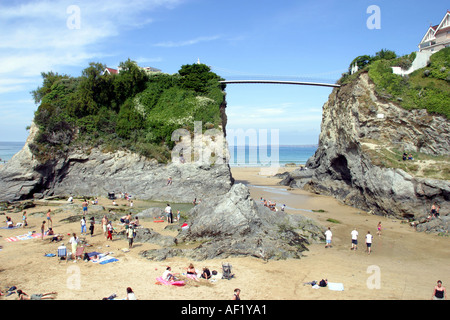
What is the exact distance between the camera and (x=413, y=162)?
2394 centimetres

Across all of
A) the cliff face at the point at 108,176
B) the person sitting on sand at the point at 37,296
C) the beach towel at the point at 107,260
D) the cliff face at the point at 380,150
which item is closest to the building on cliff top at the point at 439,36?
the cliff face at the point at 380,150

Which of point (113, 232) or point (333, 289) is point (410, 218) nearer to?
point (333, 289)

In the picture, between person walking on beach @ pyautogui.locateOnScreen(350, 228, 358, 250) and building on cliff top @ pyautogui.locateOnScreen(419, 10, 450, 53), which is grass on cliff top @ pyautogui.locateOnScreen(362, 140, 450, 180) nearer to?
person walking on beach @ pyautogui.locateOnScreen(350, 228, 358, 250)

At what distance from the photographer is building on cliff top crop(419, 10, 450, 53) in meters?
35.4

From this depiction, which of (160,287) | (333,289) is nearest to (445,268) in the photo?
(333,289)

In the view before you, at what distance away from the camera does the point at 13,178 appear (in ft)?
91.4

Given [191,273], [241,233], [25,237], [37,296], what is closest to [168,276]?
[191,273]

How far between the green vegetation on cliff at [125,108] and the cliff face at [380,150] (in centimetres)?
1372

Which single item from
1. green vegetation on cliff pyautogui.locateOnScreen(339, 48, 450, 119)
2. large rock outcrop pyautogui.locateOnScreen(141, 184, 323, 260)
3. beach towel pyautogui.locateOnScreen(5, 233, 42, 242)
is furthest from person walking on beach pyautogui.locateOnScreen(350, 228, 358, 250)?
beach towel pyautogui.locateOnScreen(5, 233, 42, 242)

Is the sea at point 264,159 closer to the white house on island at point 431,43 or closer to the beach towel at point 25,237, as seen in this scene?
the white house on island at point 431,43

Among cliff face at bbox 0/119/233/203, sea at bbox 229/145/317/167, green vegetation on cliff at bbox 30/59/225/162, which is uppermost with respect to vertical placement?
green vegetation on cliff at bbox 30/59/225/162

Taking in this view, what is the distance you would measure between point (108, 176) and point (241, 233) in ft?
62.9

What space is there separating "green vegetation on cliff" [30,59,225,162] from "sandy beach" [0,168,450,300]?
14730 millimetres
